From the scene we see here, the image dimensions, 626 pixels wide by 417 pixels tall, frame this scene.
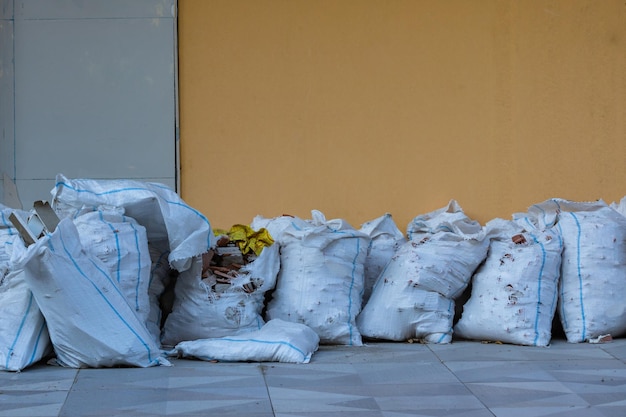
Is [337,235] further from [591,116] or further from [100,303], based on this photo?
[591,116]

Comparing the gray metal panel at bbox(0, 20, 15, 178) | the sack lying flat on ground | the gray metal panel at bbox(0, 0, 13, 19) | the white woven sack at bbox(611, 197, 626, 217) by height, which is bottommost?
the sack lying flat on ground

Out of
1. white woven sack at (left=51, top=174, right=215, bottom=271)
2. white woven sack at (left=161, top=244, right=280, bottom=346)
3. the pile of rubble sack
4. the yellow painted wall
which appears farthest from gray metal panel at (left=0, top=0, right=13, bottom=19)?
white woven sack at (left=161, top=244, right=280, bottom=346)

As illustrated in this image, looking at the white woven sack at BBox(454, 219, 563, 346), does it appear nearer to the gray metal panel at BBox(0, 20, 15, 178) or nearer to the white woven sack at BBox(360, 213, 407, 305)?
the white woven sack at BBox(360, 213, 407, 305)

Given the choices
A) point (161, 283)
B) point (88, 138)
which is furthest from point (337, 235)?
point (88, 138)

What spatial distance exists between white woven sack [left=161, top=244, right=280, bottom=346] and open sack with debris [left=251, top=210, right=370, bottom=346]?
17 cm

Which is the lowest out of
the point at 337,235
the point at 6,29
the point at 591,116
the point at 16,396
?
the point at 16,396

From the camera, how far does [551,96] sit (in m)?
6.62

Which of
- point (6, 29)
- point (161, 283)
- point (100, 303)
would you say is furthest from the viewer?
point (6, 29)

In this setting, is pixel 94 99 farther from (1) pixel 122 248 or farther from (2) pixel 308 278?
(2) pixel 308 278

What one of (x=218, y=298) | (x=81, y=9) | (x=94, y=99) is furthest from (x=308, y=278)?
(x=81, y=9)

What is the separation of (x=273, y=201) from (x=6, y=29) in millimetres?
1985

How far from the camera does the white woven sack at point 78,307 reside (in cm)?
452

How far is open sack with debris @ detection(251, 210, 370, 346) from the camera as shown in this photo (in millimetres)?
5438

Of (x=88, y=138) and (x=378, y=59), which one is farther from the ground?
(x=378, y=59)
